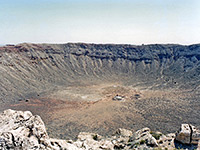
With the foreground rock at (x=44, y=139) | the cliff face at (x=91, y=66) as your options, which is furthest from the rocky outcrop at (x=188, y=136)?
the cliff face at (x=91, y=66)

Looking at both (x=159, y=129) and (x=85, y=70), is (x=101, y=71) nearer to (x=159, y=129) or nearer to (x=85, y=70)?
(x=85, y=70)

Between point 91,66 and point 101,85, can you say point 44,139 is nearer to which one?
point 101,85

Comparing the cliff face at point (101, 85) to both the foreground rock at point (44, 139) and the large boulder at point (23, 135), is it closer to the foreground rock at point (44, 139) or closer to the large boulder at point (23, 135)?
the foreground rock at point (44, 139)

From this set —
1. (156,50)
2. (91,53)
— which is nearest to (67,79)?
(91,53)

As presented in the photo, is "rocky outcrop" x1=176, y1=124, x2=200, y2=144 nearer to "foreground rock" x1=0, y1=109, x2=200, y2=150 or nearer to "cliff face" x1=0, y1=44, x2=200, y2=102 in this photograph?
"foreground rock" x1=0, y1=109, x2=200, y2=150

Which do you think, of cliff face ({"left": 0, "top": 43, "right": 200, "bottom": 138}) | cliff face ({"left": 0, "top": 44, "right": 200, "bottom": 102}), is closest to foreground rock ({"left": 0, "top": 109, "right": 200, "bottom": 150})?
cliff face ({"left": 0, "top": 43, "right": 200, "bottom": 138})

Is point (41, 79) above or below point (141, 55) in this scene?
below
